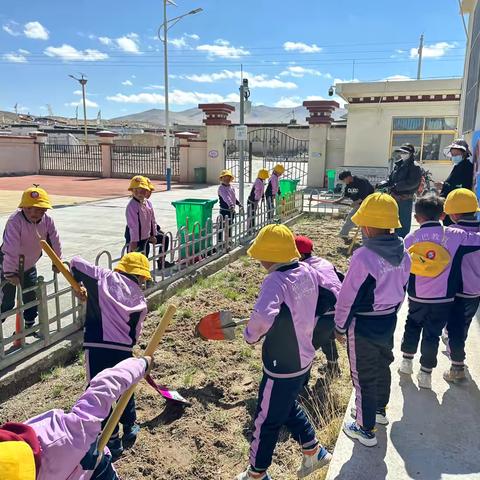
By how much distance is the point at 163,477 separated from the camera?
2.77 metres

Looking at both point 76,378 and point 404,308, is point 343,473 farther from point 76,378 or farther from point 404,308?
point 404,308

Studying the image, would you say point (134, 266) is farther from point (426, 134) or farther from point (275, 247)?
point (426, 134)

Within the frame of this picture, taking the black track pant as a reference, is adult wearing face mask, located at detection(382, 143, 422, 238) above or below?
above

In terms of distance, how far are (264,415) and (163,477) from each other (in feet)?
2.68

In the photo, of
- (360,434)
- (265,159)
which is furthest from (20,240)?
(265,159)

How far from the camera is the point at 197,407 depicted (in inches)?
136

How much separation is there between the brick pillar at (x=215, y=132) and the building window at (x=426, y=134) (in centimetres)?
706

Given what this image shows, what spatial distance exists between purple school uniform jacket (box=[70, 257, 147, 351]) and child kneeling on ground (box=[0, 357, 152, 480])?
773mm

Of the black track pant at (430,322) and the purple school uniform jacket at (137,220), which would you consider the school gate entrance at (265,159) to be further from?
the black track pant at (430,322)

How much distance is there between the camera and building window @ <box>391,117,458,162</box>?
660 inches

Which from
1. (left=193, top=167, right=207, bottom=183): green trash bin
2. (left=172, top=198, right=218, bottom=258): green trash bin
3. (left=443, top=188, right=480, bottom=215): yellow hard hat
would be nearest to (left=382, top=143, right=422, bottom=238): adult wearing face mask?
(left=172, top=198, right=218, bottom=258): green trash bin

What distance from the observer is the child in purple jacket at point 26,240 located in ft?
13.1

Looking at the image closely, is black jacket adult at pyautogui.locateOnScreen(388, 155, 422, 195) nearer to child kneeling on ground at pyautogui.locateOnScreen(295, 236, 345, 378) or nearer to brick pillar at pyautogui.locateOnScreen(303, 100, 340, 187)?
child kneeling on ground at pyautogui.locateOnScreen(295, 236, 345, 378)

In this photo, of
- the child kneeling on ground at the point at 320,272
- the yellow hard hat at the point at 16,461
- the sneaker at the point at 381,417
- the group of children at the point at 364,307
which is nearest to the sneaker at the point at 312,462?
the group of children at the point at 364,307
